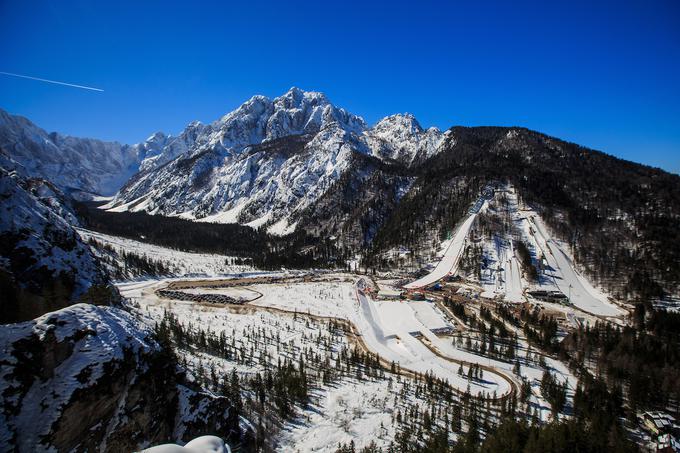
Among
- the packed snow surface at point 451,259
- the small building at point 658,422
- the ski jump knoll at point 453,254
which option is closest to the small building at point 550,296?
Answer: the packed snow surface at point 451,259

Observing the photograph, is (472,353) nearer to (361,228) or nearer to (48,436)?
(48,436)

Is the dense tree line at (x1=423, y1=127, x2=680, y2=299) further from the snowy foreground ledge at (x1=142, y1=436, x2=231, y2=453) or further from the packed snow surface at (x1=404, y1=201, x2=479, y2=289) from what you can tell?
the snowy foreground ledge at (x1=142, y1=436, x2=231, y2=453)

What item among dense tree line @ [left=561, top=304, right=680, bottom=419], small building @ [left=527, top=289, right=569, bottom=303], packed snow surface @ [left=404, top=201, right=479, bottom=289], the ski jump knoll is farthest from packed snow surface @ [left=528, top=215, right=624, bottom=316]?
packed snow surface @ [left=404, top=201, right=479, bottom=289]

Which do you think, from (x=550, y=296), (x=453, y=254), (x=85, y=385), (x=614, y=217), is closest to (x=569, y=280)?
(x=550, y=296)

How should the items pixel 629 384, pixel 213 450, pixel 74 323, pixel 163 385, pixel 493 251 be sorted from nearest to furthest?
1. pixel 213 450
2. pixel 74 323
3. pixel 163 385
4. pixel 629 384
5. pixel 493 251

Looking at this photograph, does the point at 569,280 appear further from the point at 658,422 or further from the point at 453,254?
the point at 658,422

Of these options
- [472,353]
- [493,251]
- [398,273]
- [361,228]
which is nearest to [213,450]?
[472,353]

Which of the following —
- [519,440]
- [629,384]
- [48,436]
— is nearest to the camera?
[48,436]
